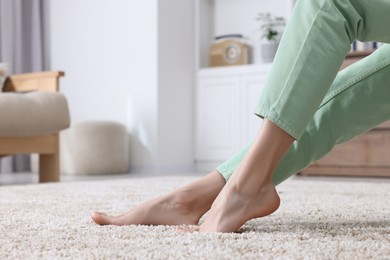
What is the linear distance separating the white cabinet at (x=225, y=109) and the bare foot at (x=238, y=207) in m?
3.13

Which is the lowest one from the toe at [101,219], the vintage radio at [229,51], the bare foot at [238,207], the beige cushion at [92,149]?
the beige cushion at [92,149]

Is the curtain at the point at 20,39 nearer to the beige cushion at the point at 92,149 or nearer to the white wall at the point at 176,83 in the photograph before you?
the beige cushion at the point at 92,149

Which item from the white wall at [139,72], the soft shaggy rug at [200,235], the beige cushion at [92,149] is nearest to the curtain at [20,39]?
the white wall at [139,72]

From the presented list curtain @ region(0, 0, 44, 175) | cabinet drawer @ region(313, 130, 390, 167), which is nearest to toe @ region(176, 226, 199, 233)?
cabinet drawer @ region(313, 130, 390, 167)

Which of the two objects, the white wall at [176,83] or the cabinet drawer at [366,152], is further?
the white wall at [176,83]

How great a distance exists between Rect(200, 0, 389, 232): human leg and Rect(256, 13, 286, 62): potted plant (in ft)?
10.5

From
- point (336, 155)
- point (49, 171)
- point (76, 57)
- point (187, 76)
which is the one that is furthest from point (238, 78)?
point (49, 171)

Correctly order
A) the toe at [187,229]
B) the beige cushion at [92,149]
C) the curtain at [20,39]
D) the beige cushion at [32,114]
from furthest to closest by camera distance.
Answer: the curtain at [20,39]
the beige cushion at [92,149]
the beige cushion at [32,114]
the toe at [187,229]

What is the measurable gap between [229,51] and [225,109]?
0.46 metres

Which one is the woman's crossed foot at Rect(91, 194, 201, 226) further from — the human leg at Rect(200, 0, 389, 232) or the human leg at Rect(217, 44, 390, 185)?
the human leg at Rect(200, 0, 389, 232)

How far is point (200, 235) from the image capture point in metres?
0.99

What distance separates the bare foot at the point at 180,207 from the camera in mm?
1169

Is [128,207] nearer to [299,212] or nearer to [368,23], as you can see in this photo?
[299,212]

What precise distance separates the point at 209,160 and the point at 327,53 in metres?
3.50
